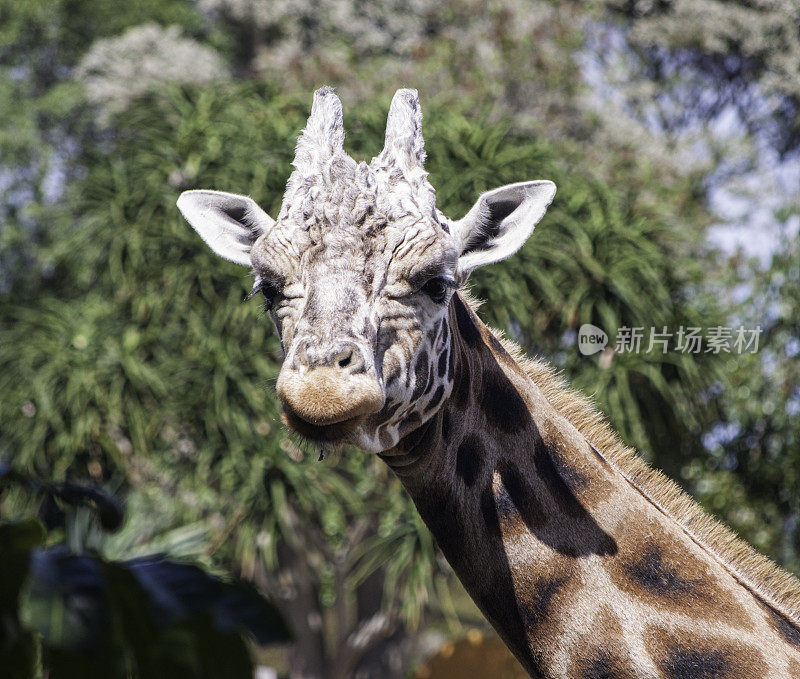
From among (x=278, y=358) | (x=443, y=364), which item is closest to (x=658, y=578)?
(x=443, y=364)

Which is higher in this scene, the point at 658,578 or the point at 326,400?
the point at 326,400

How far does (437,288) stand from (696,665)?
1.26 m

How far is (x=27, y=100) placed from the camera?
790 inches

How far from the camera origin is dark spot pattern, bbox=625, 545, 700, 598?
2.57 m

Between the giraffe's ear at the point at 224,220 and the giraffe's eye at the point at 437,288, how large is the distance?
678 millimetres

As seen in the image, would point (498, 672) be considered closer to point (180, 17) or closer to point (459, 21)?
point (459, 21)

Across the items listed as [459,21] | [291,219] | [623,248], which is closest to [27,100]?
[459,21]

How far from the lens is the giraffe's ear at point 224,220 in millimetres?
3016

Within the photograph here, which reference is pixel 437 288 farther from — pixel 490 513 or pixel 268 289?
pixel 490 513

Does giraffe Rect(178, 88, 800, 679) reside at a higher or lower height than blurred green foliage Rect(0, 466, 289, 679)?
lower

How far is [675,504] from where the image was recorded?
2916 millimetres

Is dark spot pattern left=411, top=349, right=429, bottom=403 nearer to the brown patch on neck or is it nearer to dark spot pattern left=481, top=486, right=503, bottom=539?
dark spot pattern left=481, top=486, right=503, bottom=539

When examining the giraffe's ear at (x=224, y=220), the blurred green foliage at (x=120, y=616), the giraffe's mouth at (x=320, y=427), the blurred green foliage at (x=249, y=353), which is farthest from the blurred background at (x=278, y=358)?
the blurred green foliage at (x=120, y=616)

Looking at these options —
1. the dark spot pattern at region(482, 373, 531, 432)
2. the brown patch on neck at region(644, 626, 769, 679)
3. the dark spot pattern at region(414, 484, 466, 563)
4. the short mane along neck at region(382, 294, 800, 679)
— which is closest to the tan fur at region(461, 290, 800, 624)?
the short mane along neck at region(382, 294, 800, 679)
